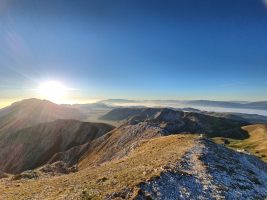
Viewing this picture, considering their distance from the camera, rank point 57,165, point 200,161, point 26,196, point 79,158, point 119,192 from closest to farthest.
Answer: point 119,192
point 26,196
point 200,161
point 57,165
point 79,158

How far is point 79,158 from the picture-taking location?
477ft

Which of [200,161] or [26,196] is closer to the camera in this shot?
[26,196]

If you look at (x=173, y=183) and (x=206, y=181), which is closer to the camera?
(x=173, y=183)

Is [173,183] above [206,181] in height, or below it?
above

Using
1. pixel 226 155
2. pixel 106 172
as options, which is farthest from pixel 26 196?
pixel 226 155

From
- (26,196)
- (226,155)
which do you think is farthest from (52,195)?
(226,155)

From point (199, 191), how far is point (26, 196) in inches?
728

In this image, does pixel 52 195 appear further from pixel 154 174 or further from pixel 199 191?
pixel 199 191

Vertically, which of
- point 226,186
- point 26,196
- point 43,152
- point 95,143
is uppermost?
point 226,186

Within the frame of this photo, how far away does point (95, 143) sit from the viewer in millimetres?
149125

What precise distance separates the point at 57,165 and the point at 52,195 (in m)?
57.3

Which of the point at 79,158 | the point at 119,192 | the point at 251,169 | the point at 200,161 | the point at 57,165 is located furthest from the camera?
the point at 79,158

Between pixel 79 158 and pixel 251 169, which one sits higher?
pixel 251 169

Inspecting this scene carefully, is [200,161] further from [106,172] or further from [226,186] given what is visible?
[106,172]
